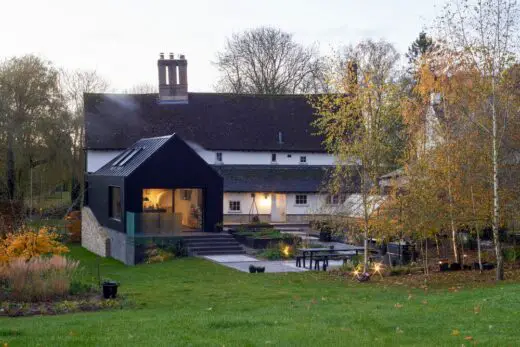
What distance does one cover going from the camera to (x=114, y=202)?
34750 mm

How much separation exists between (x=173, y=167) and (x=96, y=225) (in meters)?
6.57

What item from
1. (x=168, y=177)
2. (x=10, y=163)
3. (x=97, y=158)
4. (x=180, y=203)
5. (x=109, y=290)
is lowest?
(x=109, y=290)

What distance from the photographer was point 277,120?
47438mm

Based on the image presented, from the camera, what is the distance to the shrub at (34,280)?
1620cm

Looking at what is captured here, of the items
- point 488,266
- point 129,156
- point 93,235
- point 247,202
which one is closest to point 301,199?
point 247,202

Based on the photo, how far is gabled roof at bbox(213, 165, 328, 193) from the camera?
43812mm

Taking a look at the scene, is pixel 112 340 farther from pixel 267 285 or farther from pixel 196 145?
pixel 196 145

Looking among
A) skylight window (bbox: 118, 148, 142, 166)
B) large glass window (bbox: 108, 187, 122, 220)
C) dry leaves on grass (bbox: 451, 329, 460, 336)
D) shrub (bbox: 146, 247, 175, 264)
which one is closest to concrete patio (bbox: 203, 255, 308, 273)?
shrub (bbox: 146, 247, 175, 264)

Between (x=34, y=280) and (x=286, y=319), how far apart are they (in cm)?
690

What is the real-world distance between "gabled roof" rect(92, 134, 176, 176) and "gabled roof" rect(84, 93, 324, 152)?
6.35m

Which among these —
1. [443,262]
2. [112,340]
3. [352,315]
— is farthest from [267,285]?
[112,340]

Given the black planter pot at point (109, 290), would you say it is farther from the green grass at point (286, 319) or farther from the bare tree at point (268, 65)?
the bare tree at point (268, 65)

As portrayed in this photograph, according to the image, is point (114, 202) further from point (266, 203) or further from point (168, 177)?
A: point (266, 203)

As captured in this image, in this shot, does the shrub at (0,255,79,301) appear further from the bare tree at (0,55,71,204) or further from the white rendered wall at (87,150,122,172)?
the white rendered wall at (87,150,122,172)
